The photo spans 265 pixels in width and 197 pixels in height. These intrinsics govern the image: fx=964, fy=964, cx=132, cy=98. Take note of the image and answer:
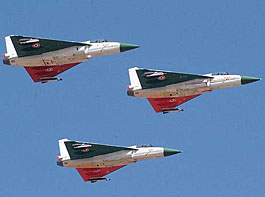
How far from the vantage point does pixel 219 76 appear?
8606 cm

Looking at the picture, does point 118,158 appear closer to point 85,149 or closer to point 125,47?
point 85,149

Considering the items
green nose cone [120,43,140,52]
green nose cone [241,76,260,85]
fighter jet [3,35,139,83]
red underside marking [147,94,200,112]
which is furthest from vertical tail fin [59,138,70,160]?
green nose cone [241,76,260,85]

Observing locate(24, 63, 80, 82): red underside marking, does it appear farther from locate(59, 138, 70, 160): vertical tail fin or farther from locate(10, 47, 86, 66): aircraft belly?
locate(59, 138, 70, 160): vertical tail fin

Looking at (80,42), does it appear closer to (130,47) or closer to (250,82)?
(130,47)

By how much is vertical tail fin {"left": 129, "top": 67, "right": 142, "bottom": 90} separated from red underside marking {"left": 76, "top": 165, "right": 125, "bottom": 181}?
312 inches

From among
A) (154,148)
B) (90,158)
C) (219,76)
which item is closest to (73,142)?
(90,158)

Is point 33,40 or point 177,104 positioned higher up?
point 33,40

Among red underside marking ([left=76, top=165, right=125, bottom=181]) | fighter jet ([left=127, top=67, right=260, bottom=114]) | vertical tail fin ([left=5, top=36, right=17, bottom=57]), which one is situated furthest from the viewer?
red underside marking ([left=76, top=165, right=125, bottom=181])

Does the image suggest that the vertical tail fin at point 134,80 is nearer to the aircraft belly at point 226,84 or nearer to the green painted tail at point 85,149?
the green painted tail at point 85,149

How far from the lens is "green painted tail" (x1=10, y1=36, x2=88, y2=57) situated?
3354 inches

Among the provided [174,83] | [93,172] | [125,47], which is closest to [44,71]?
[125,47]

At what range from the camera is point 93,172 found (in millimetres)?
90125

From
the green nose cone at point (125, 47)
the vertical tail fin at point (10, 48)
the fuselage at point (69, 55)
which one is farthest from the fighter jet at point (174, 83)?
the vertical tail fin at point (10, 48)

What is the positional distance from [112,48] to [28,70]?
9.21 metres
